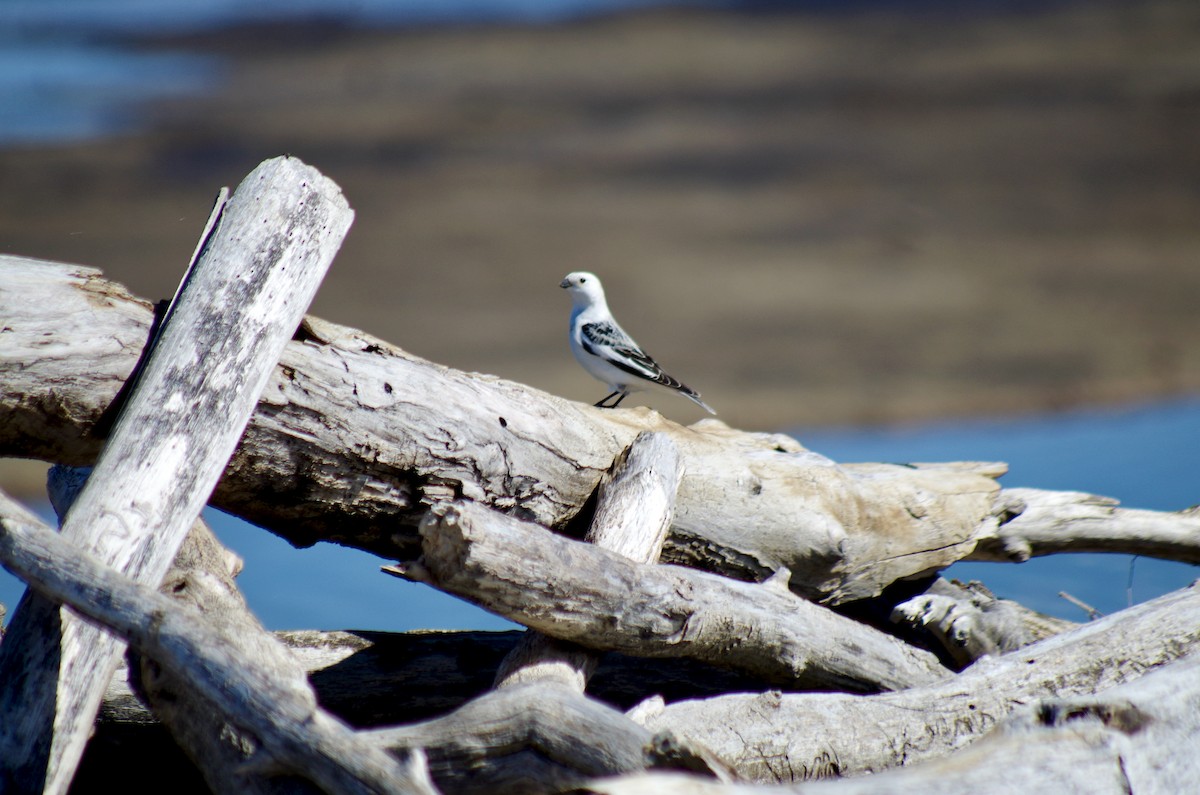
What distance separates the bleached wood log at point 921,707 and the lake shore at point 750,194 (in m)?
6.14

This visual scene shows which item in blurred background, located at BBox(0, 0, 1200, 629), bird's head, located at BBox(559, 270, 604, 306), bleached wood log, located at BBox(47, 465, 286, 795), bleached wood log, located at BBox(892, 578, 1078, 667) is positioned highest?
blurred background, located at BBox(0, 0, 1200, 629)

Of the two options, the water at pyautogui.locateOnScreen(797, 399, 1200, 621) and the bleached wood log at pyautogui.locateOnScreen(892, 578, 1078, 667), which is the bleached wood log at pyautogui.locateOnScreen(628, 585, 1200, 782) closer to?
the bleached wood log at pyautogui.locateOnScreen(892, 578, 1078, 667)

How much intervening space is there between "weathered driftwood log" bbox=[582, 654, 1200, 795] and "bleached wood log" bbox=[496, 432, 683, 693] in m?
0.86

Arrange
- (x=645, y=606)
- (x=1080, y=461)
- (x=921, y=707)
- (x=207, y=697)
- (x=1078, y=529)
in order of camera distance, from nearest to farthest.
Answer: (x=207, y=697) → (x=645, y=606) → (x=921, y=707) → (x=1078, y=529) → (x=1080, y=461)

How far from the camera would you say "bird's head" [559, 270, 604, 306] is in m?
5.90

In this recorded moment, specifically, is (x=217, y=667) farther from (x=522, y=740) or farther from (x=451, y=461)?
(x=451, y=461)

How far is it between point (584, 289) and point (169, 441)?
3347 millimetres

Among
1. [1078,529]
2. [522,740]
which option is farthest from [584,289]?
[522,740]

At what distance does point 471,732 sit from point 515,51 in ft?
67.2

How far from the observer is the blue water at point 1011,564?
17.8 feet

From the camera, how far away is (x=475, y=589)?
9.51ft

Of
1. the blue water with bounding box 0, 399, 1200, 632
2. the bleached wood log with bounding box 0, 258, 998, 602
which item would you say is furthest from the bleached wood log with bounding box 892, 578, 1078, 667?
the blue water with bounding box 0, 399, 1200, 632

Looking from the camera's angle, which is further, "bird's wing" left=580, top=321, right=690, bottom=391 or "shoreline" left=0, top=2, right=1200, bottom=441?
"shoreline" left=0, top=2, right=1200, bottom=441

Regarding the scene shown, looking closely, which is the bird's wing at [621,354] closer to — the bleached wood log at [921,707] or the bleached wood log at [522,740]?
the bleached wood log at [921,707]
